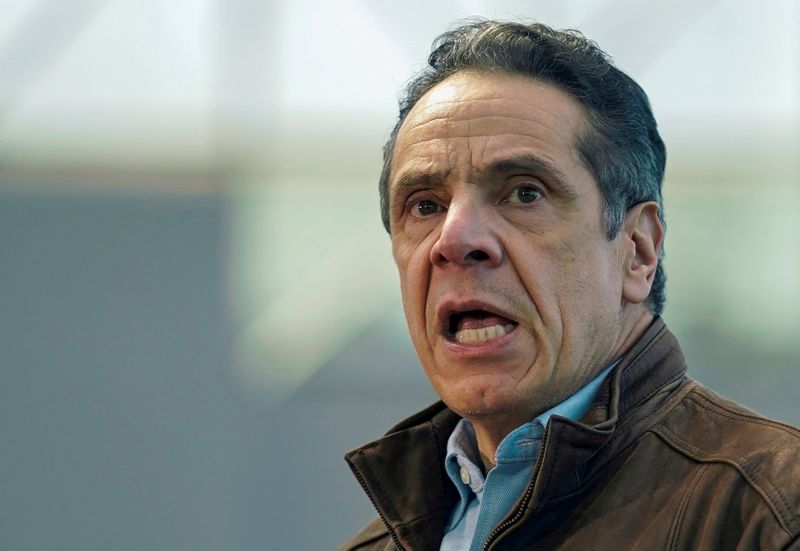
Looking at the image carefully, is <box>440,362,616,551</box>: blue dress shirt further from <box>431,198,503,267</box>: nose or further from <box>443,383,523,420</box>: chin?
<box>431,198,503,267</box>: nose

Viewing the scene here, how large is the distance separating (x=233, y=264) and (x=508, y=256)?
2.86m

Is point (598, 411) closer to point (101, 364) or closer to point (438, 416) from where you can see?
point (438, 416)

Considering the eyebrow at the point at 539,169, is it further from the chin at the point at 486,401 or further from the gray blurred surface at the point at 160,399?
the gray blurred surface at the point at 160,399

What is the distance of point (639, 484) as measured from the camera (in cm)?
198

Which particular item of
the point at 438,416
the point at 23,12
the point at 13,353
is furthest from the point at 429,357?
the point at 23,12

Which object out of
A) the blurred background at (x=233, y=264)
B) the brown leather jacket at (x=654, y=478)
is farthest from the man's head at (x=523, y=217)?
the blurred background at (x=233, y=264)

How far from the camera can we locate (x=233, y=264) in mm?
4906

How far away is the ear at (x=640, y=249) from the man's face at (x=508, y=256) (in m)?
0.03

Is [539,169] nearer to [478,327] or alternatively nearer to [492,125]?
[492,125]

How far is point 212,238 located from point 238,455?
0.89 meters

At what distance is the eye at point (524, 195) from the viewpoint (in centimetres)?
221

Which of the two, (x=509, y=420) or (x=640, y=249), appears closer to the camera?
(x=509, y=420)

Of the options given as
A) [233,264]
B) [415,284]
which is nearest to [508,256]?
[415,284]

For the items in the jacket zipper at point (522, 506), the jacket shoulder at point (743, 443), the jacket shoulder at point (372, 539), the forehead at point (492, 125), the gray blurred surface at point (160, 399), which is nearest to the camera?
the jacket shoulder at point (743, 443)
